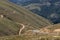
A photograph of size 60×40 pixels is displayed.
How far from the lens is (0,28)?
182 m

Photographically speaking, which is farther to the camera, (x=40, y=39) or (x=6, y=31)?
(x=6, y=31)

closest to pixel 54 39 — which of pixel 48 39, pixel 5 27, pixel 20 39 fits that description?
pixel 48 39

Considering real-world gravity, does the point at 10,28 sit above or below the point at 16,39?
above

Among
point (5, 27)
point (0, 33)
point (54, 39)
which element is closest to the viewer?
point (54, 39)

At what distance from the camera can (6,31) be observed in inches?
7092

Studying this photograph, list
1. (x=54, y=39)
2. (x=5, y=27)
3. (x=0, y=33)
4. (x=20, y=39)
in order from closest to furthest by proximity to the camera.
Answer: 1. (x=54, y=39)
2. (x=20, y=39)
3. (x=0, y=33)
4. (x=5, y=27)

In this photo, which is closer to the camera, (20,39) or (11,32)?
(20,39)

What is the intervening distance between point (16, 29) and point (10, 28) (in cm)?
616

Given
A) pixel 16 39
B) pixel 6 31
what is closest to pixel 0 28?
pixel 6 31

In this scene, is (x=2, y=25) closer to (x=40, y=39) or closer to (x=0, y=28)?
(x=0, y=28)

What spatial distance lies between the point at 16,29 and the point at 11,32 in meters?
13.7

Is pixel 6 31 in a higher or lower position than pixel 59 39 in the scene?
higher


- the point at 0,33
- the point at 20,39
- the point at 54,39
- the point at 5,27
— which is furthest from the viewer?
the point at 5,27

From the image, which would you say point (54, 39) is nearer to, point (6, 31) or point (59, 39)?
point (59, 39)
